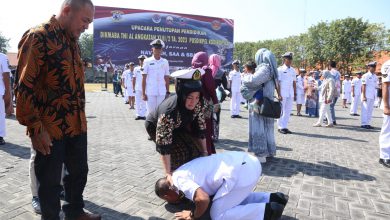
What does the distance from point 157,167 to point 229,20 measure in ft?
119

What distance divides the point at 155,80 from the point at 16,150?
332 cm

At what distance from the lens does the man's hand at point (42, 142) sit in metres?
2.39

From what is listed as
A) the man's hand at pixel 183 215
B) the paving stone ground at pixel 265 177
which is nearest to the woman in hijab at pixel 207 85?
the paving stone ground at pixel 265 177

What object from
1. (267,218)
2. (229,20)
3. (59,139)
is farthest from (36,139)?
(229,20)

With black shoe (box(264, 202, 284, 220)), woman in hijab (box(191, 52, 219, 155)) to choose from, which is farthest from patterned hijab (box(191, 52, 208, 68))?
black shoe (box(264, 202, 284, 220))

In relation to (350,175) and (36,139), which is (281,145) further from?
(36,139)

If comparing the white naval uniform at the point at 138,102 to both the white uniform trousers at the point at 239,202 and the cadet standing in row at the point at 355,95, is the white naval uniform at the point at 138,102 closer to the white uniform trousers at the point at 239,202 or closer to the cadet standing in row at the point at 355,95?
the white uniform trousers at the point at 239,202

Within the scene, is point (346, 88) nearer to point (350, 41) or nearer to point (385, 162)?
point (385, 162)

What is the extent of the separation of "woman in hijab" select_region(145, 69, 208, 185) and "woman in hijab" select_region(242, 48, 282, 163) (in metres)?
1.84

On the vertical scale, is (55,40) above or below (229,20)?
below

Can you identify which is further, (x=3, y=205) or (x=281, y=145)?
(x=281, y=145)

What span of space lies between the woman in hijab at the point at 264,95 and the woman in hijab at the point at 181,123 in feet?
6.02

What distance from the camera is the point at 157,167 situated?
16.0ft

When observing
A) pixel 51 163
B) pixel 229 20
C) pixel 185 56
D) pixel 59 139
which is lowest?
pixel 51 163
